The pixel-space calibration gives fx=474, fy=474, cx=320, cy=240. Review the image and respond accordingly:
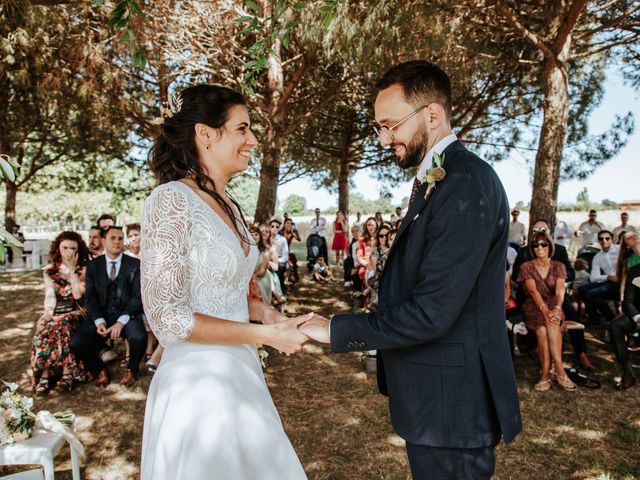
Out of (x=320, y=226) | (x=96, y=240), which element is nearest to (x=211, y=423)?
(x=96, y=240)

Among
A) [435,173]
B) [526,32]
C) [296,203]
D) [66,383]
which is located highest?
[296,203]

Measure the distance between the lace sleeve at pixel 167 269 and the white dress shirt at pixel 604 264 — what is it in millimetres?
7436

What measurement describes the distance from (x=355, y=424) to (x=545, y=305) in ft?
8.75

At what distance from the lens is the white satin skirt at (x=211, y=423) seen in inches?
65.7

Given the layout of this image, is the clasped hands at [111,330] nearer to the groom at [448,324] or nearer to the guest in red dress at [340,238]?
the groom at [448,324]

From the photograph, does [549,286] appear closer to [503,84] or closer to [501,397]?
[501,397]

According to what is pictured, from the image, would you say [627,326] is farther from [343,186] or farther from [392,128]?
[343,186]

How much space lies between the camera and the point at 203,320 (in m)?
1.76

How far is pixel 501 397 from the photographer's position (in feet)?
5.36

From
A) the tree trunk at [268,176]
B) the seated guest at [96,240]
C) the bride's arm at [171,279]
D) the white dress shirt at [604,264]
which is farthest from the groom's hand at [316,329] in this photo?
the tree trunk at [268,176]

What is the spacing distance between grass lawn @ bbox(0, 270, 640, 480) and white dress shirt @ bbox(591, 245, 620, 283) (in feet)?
4.42

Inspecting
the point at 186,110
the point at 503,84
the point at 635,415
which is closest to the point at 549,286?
the point at 635,415

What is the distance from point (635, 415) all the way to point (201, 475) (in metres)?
4.40

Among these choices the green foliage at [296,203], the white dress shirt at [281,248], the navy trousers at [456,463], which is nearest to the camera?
the navy trousers at [456,463]
